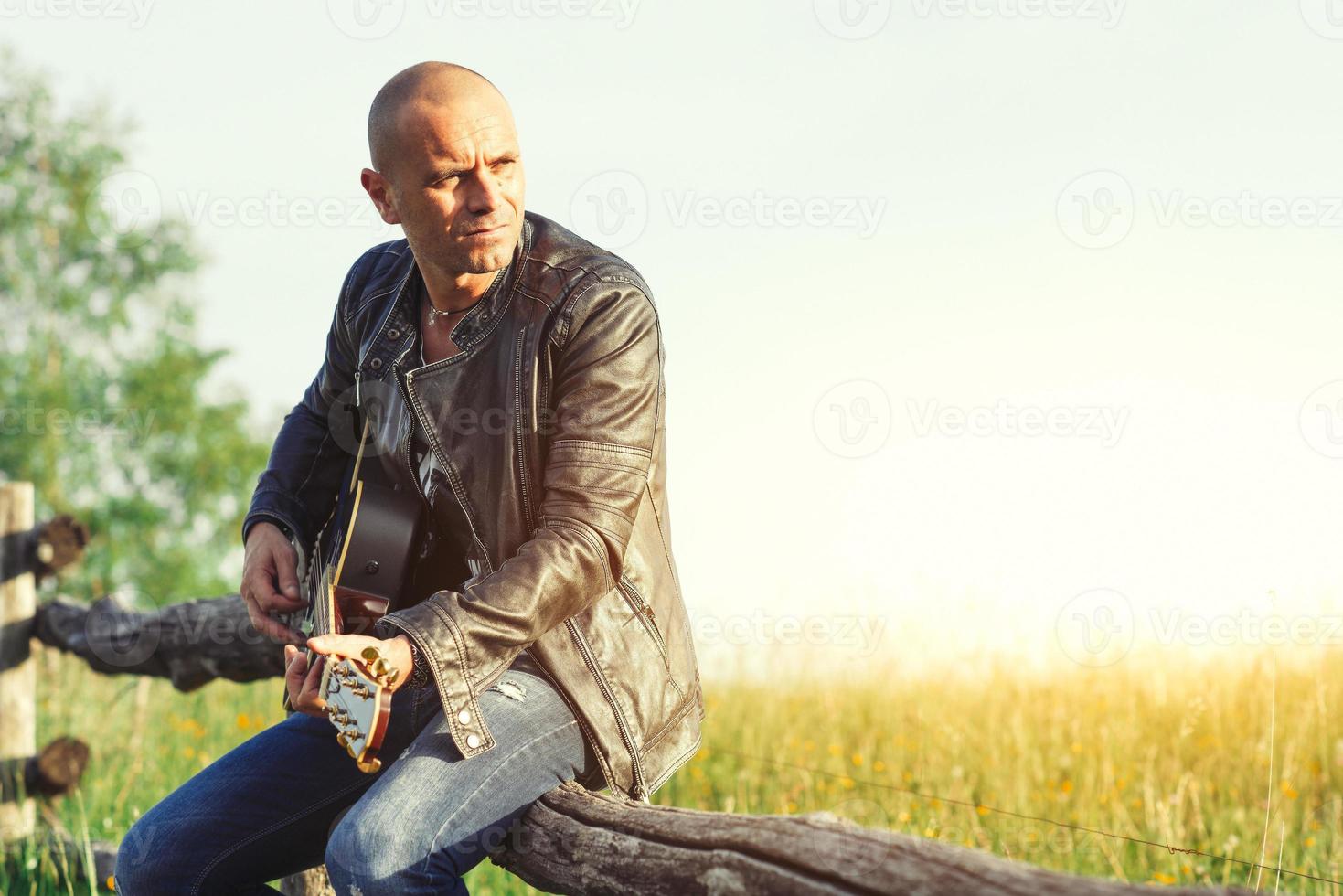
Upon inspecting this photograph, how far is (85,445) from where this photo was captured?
616 inches

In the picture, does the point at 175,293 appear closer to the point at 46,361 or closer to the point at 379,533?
the point at 46,361

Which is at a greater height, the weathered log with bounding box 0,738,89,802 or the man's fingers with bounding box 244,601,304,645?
the man's fingers with bounding box 244,601,304,645

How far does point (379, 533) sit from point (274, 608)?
40 cm

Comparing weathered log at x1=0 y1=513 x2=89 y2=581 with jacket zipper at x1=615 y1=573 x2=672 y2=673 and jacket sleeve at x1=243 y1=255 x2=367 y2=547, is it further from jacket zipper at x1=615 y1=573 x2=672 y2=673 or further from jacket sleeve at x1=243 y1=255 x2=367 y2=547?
jacket zipper at x1=615 y1=573 x2=672 y2=673

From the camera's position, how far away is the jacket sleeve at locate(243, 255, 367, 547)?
125 inches

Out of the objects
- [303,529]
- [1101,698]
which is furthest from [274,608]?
[1101,698]

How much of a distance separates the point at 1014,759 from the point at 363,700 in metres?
4.15

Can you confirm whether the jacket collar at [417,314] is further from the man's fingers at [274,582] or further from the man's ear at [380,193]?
the man's fingers at [274,582]

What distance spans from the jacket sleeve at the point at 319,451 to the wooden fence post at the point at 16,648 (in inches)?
117

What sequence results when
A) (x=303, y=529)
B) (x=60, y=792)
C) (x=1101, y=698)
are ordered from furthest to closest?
(x=1101, y=698), (x=60, y=792), (x=303, y=529)

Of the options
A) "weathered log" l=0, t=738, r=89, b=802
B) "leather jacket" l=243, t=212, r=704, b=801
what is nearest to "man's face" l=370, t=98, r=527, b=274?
"leather jacket" l=243, t=212, r=704, b=801

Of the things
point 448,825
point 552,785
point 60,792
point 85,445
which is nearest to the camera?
point 448,825

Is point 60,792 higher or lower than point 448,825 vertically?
lower

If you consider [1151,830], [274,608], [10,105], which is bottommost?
[1151,830]
